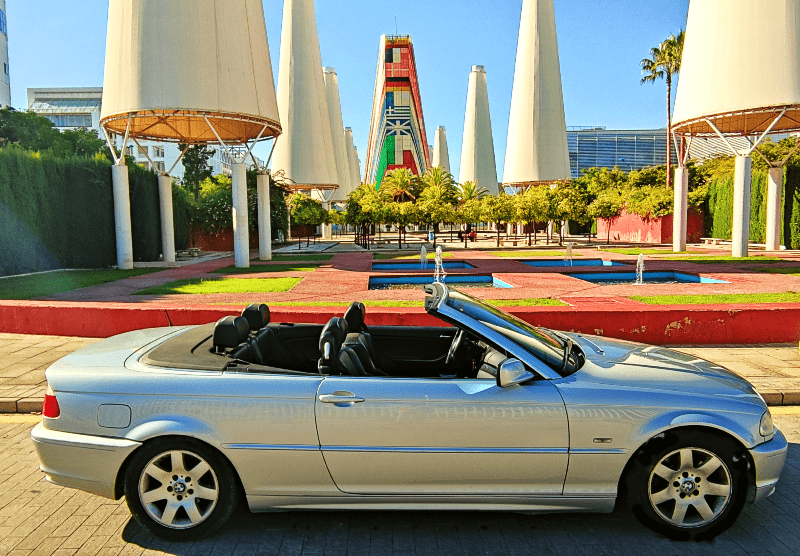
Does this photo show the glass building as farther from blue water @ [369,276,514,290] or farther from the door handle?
the door handle

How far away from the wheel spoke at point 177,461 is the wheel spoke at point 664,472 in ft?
8.77

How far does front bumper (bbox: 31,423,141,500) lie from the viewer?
3.45 meters

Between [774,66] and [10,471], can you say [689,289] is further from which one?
[774,66]

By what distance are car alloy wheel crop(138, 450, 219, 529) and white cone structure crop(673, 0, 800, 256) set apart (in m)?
27.3

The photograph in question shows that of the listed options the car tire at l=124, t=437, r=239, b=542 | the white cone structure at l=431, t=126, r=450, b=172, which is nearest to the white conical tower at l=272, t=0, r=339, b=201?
the car tire at l=124, t=437, r=239, b=542

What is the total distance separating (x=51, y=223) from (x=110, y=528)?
73.8ft

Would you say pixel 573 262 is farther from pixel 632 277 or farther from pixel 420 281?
pixel 420 281

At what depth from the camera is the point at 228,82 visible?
941 inches

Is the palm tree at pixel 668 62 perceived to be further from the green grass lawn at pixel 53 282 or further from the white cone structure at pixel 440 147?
the white cone structure at pixel 440 147

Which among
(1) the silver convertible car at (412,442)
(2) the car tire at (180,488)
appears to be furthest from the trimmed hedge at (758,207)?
(2) the car tire at (180,488)

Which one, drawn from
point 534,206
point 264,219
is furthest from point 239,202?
point 534,206

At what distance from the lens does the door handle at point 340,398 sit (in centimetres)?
338

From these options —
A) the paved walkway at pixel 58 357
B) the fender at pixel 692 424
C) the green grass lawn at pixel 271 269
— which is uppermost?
the fender at pixel 692 424

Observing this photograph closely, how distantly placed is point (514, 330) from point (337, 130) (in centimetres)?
8039
